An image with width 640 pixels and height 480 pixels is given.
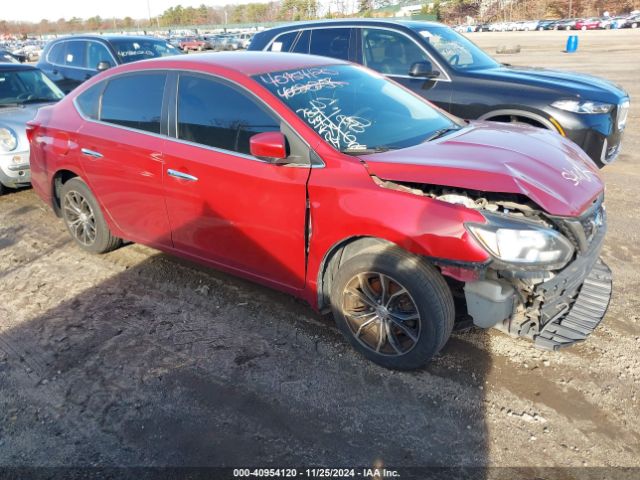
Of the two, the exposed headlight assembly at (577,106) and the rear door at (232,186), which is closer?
the rear door at (232,186)

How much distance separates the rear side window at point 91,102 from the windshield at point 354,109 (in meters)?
1.75

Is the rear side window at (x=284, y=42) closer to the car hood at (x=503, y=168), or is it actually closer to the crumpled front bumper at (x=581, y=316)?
the car hood at (x=503, y=168)

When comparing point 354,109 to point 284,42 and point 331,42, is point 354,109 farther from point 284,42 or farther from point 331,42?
point 284,42

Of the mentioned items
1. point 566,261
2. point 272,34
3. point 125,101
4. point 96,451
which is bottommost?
point 96,451

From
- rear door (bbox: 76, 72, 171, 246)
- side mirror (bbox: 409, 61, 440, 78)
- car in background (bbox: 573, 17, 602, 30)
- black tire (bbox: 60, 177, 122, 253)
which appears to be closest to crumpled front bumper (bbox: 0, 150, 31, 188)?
black tire (bbox: 60, 177, 122, 253)

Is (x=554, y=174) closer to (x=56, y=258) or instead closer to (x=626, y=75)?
(x=56, y=258)

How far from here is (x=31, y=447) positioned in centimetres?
263

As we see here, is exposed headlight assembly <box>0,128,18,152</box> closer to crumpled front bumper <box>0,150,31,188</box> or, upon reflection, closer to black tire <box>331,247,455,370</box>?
crumpled front bumper <box>0,150,31,188</box>

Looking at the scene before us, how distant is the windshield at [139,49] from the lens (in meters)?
10.1

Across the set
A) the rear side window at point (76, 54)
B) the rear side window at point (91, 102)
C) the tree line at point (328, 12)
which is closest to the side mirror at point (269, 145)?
the rear side window at point (91, 102)

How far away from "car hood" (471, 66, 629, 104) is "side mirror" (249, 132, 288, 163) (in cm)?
375

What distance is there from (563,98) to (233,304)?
164 inches

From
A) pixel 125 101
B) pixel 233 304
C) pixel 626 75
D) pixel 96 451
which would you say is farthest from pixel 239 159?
pixel 626 75

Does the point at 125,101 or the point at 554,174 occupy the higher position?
the point at 125,101
